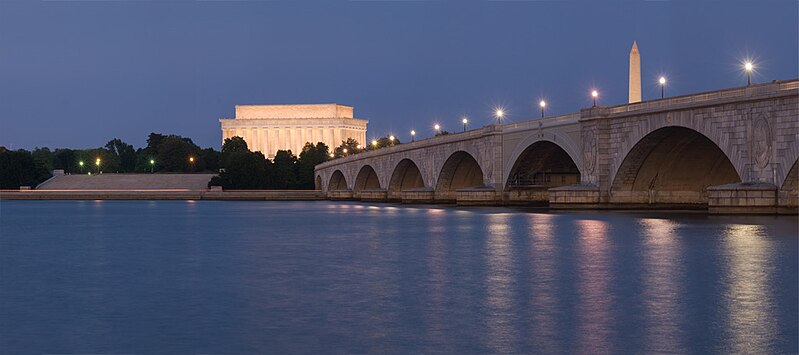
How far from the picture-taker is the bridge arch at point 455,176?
85062 mm

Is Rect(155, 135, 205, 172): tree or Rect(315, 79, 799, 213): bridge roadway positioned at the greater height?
Rect(155, 135, 205, 172): tree

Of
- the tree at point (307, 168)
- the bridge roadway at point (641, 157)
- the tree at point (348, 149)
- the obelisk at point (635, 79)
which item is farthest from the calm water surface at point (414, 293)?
the tree at point (348, 149)

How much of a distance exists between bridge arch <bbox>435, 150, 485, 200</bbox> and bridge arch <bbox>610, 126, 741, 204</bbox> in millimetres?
26363

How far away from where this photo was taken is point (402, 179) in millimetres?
103438

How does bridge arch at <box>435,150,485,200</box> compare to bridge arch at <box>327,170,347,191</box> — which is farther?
bridge arch at <box>327,170,347,191</box>

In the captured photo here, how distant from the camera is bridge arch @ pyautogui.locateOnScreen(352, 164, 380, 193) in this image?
11560 centimetres

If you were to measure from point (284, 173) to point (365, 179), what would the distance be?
36589 millimetres

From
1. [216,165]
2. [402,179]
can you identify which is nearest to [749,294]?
[402,179]

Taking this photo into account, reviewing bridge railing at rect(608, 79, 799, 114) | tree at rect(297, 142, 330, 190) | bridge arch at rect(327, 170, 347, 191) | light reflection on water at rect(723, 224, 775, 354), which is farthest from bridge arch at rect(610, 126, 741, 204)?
tree at rect(297, 142, 330, 190)

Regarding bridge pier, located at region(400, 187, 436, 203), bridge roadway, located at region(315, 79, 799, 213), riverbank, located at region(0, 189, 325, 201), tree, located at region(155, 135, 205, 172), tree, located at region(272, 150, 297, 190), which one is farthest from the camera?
tree, located at region(155, 135, 205, 172)

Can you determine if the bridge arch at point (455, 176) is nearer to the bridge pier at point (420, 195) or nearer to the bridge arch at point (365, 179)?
the bridge pier at point (420, 195)

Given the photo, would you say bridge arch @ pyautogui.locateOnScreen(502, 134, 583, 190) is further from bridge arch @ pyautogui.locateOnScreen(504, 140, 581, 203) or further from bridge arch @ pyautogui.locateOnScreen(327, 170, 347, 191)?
bridge arch @ pyautogui.locateOnScreen(327, 170, 347, 191)

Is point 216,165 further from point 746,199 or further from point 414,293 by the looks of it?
point 414,293

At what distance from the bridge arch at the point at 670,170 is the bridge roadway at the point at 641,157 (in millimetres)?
62
